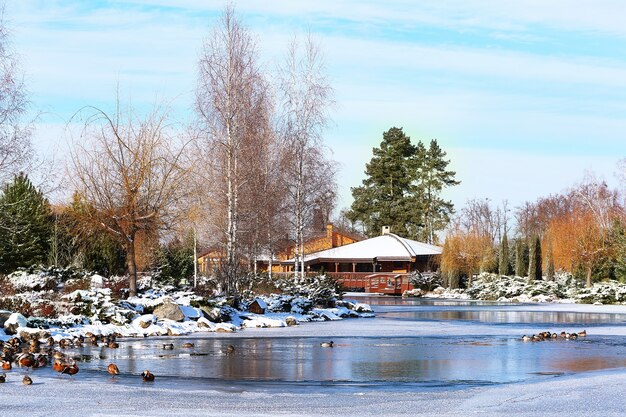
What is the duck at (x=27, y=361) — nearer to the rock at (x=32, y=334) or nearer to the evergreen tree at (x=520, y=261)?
the rock at (x=32, y=334)

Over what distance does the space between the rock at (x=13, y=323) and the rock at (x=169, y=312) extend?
16.1 ft

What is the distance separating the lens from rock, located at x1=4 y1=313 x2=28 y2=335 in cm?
1912

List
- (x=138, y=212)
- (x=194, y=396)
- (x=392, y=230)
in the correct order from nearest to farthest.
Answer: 1. (x=194, y=396)
2. (x=138, y=212)
3. (x=392, y=230)

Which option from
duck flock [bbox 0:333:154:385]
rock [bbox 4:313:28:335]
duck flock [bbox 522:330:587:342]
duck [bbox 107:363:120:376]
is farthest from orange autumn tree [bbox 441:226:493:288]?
duck [bbox 107:363:120:376]

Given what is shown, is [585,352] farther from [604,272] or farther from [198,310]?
[604,272]

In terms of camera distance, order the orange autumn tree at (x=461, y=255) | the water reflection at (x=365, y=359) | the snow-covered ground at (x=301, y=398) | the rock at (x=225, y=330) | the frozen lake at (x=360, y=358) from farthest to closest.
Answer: the orange autumn tree at (x=461, y=255) → the rock at (x=225, y=330) → the water reflection at (x=365, y=359) → the frozen lake at (x=360, y=358) → the snow-covered ground at (x=301, y=398)

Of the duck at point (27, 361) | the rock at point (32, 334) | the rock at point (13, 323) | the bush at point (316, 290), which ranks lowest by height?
the duck at point (27, 361)

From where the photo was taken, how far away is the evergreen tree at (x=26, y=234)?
37312 mm

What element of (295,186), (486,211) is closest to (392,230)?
(486,211)

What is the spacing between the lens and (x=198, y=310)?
81.9 feet

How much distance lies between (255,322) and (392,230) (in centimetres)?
6174

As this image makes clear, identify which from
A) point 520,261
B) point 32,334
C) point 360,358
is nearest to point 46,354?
point 32,334

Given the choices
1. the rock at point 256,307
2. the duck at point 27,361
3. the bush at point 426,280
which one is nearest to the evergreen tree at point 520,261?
the bush at point 426,280

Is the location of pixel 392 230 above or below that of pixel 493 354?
above
